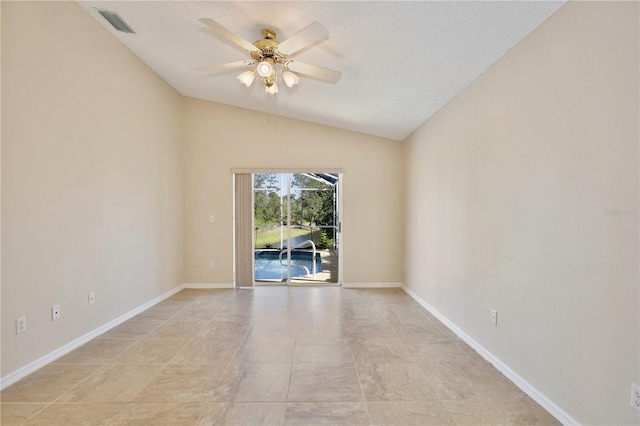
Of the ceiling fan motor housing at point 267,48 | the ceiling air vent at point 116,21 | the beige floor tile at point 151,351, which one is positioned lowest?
the beige floor tile at point 151,351

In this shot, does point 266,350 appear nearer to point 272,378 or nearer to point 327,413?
point 272,378

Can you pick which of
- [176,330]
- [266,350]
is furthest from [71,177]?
[266,350]

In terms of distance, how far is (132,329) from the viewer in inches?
125

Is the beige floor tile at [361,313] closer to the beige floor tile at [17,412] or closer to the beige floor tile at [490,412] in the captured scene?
the beige floor tile at [490,412]

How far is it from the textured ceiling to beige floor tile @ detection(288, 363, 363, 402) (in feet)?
8.85

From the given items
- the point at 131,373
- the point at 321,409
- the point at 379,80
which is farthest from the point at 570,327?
the point at 131,373

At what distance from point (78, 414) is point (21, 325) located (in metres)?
0.94

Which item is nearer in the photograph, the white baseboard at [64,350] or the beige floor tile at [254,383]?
the beige floor tile at [254,383]

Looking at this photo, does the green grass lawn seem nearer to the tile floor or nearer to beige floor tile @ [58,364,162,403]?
the tile floor

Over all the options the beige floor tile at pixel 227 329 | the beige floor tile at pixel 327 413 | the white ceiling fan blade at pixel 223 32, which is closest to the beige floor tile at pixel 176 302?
the beige floor tile at pixel 227 329

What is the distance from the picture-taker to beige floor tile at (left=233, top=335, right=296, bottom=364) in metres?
2.50

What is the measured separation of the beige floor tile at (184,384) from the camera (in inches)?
77.9

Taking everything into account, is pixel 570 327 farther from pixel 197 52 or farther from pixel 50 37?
pixel 50 37

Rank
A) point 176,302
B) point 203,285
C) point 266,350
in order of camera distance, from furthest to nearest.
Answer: point 203,285 < point 176,302 < point 266,350
